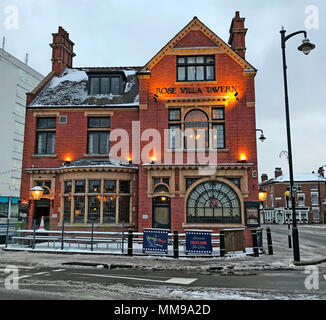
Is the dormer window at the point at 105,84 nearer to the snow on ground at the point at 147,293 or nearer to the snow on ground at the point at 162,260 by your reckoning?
the snow on ground at the point at 162,260

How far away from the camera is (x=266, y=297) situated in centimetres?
748

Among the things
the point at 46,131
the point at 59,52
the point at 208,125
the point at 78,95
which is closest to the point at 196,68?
the point at 208,125

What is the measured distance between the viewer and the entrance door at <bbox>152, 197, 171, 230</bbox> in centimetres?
2000

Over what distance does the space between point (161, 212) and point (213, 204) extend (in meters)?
3.12

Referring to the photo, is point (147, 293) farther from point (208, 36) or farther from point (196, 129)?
point (208, 36)

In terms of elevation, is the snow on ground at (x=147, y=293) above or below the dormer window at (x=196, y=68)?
below

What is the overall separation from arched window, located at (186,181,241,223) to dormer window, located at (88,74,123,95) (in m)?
9.23

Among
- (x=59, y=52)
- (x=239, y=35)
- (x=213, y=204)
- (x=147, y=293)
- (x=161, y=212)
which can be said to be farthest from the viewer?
(x=59, y=52)

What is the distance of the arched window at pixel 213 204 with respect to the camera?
19562mm

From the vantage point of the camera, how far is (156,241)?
1546 centimetres

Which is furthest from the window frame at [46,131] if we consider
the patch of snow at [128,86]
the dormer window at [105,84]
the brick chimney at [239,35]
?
the brick chimney at [239,35]

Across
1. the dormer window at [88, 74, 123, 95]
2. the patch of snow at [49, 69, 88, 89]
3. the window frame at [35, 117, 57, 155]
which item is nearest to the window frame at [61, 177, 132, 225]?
the window frame at [35, 117, 57, 155]

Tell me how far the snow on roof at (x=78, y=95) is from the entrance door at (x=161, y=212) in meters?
6.60
